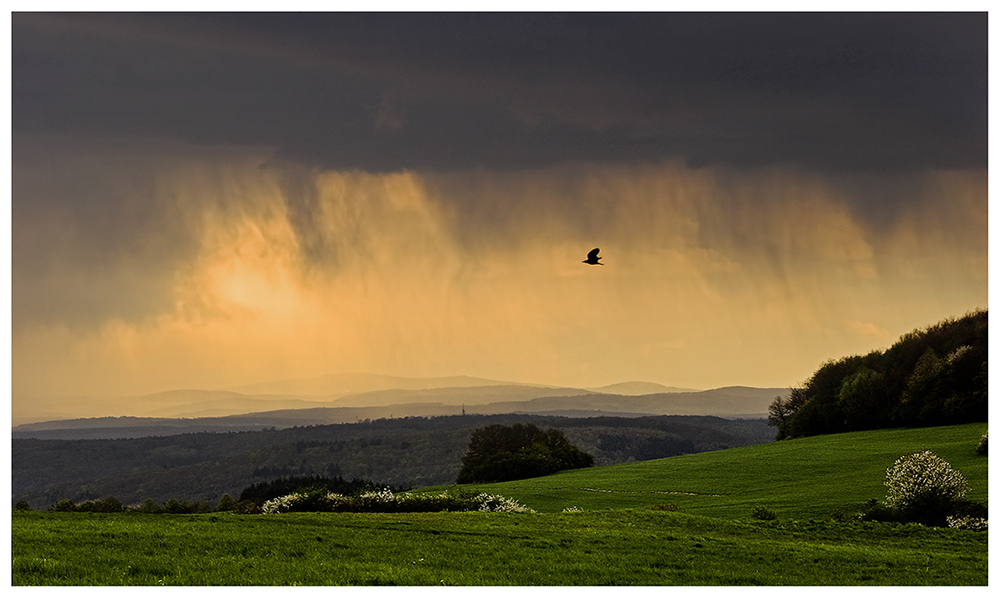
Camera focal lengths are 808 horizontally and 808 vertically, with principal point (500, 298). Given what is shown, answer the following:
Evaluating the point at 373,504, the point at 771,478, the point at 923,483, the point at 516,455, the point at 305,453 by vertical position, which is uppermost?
the point at 923,483

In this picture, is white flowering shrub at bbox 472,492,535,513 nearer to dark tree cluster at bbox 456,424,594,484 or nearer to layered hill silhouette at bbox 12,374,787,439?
dark tree cluster at bbox 456,424,594,484

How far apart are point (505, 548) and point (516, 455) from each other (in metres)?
50.2

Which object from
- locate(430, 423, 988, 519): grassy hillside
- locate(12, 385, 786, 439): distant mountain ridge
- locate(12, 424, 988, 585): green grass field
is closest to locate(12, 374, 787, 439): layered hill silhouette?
locate(12, 385, 786, 439): distant mountain ridge

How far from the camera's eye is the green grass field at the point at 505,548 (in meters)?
22.0

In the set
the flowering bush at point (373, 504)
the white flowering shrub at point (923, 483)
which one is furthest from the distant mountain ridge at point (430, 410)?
the flowering bush at point (373, 504)

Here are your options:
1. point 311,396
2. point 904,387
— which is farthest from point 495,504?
point 311,396

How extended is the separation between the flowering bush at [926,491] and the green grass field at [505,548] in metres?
3.14

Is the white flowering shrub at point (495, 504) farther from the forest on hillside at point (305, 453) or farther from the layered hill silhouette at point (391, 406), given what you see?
the layered hill silhouette at point (391, 406)

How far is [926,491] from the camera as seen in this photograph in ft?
126

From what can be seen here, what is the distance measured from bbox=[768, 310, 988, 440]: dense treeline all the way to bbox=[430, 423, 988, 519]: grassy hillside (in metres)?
4.21

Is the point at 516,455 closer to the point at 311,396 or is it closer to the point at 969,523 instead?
the point at 969,523

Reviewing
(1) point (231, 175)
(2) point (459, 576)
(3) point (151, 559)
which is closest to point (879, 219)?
(1) point (231, 175)

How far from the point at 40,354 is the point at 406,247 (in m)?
39.2

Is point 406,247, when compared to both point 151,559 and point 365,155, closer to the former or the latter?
point 365,155
